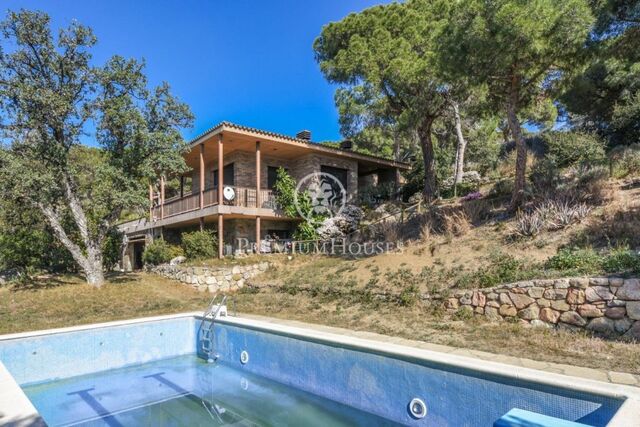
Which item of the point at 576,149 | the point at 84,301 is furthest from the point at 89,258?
the point at 576,149

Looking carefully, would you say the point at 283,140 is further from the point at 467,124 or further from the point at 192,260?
the point at 467,124

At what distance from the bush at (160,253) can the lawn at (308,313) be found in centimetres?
129

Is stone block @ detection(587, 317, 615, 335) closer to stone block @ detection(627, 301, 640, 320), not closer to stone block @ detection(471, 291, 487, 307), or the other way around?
stone block @ detection(627, 301, 640, 320)

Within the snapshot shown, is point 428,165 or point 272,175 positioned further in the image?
point 272,175

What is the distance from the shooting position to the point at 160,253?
607 inches

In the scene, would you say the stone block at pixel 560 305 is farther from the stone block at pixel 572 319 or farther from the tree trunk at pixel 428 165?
the tree trunk at pixel 428 165

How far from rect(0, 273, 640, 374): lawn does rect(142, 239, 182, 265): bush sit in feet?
4.25

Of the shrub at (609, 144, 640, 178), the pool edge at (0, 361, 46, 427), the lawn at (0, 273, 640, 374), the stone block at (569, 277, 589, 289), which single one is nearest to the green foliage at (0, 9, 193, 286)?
the lawn at (0, 273, 640, 374)

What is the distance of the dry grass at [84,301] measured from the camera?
875cm

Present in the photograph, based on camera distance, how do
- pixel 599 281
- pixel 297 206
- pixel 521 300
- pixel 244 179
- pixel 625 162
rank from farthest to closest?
pixel 244 179 < pixel 297 206 < pixel 625 162 < pixel 521 300 < pixel 599 281

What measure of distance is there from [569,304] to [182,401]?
640 cm

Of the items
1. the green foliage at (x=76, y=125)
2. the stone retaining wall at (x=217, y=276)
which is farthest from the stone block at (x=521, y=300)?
the green foliage at (x=76, y=125)

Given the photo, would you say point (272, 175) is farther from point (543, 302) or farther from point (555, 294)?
point (555, 294)

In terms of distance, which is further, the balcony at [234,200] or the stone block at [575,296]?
the balcony at [234,200]
